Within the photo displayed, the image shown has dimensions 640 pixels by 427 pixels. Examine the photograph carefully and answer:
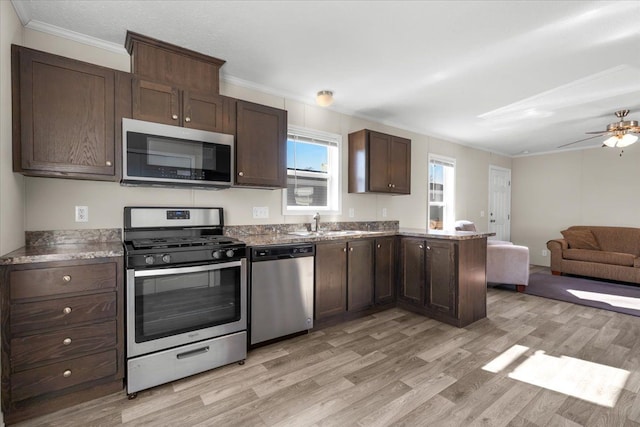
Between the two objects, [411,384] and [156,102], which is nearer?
[411,384]

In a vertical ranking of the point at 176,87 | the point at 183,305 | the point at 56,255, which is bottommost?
the point at 183,305

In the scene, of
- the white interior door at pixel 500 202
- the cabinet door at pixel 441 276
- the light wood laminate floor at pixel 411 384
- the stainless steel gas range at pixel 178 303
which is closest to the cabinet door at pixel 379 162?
the cabinet door at pixel 441 276

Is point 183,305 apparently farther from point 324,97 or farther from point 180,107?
point 324,97

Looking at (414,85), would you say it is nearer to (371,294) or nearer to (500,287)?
(371,294)

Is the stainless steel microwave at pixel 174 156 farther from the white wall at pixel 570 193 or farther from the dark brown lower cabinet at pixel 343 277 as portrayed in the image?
the white wall at pixel 570 193

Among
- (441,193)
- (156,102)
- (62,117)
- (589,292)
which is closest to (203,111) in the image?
→ (156,102)

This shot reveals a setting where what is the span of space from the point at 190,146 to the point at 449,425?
2.57 metres

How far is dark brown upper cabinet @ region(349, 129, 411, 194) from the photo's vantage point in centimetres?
379

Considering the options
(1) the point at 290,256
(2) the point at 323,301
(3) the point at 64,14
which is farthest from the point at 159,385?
(3) the point at 64,14

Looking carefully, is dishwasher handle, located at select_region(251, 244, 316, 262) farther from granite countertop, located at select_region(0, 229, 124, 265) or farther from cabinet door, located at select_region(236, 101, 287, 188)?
granite countertop, located at select_region(0, 229, 124, 265)

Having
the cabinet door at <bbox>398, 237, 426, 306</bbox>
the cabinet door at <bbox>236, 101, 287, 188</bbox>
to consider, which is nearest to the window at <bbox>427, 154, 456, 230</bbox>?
the cabinet door at <bbox>398, 237, 426, 306</bbox>

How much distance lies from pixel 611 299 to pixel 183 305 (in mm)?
5183

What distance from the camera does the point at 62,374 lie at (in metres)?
1.76

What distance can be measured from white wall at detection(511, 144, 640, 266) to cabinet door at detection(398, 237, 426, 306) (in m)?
4.79
